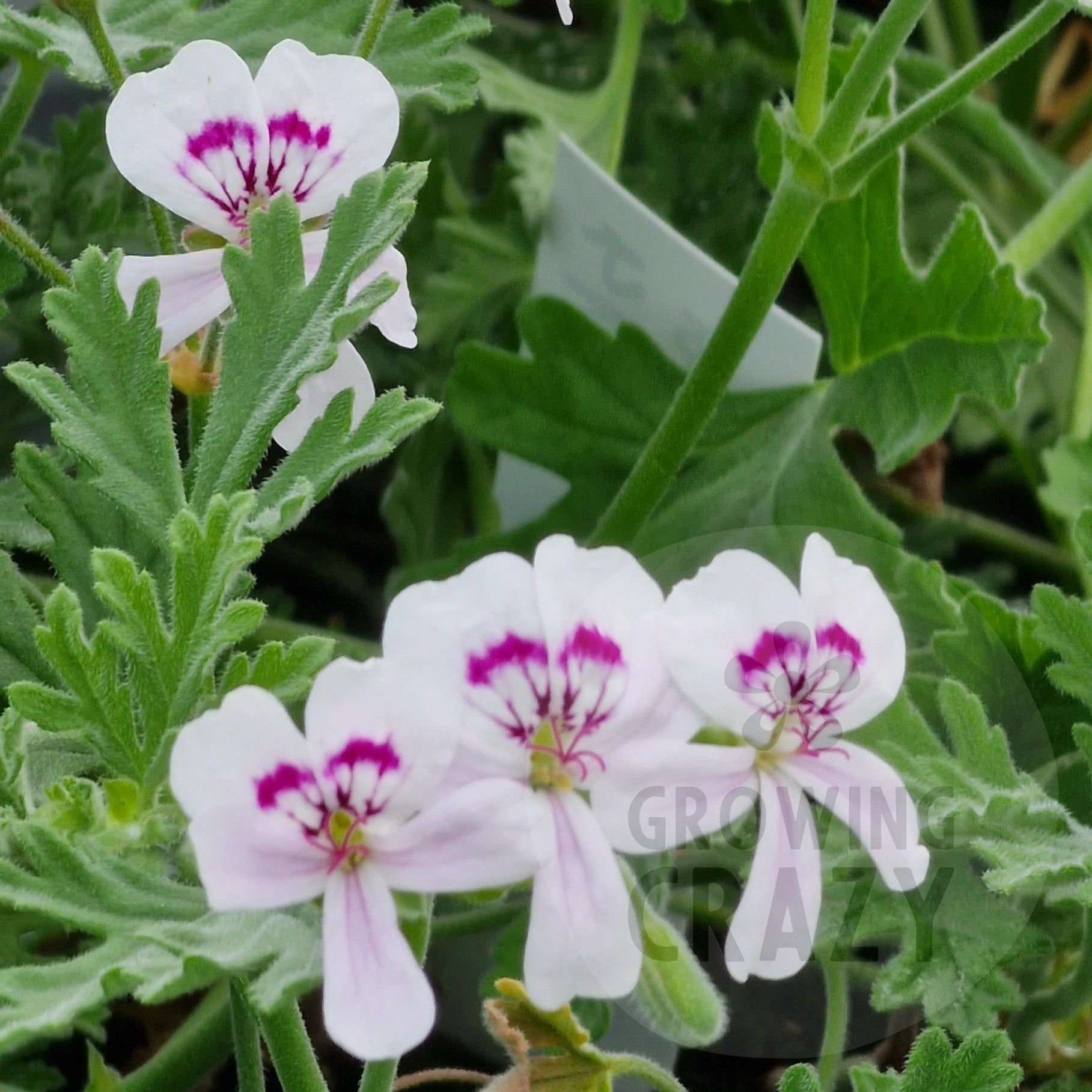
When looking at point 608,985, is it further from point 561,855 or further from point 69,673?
point 69,673

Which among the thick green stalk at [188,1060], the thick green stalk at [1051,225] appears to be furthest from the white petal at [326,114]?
the thick green stalk at [1051,225]

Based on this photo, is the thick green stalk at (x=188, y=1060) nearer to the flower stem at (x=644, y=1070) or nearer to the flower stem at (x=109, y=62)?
the flower stem at (x=644, y=1070)

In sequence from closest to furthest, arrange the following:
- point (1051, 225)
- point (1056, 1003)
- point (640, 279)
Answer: point (1056, 1003), point (640, 279), point (1051, 225)

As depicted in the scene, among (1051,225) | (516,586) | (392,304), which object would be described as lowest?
(516,586)

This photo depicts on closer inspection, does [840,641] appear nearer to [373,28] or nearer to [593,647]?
[593,647]

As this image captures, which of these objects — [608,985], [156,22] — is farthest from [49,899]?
→ [156,22]

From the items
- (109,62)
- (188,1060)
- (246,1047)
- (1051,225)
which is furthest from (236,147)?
(1051,225)
